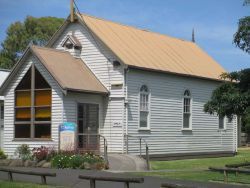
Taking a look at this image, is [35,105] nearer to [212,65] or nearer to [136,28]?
[136,28]

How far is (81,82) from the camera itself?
27.5 m

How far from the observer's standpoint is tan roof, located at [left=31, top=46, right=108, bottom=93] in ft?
87.4

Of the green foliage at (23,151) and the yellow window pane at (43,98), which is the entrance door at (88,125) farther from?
the green foliage at (23,151)

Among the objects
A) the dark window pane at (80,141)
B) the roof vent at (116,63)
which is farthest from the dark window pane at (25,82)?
the roof vent at (116,63)

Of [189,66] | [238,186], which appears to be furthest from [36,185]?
[189,66]

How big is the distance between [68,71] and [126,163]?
5.80 meters

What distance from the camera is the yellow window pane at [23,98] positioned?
28109 millimetres

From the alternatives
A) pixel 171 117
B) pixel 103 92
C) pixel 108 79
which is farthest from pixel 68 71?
pixel 171 117

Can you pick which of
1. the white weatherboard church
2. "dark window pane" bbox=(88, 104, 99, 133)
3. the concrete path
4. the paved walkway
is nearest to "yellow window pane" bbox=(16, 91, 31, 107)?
the white weatherboard church

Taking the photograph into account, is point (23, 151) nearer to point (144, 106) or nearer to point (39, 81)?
point (39, 81)

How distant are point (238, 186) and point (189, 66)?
1597cm

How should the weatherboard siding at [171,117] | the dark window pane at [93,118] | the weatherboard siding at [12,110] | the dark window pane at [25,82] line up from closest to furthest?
the weatherboard siding at [12,110]
the dark window pane at [25,82]
the weatherboard siding at [171,117]
the dark window pane at [93,118]

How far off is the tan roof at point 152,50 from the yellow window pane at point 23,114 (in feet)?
16.7

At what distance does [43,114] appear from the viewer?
27438 millimetres
